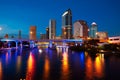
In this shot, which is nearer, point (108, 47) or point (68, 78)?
point (68, 78)

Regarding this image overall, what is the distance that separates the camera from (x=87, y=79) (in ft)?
73.7

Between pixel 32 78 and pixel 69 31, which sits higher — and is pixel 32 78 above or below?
below

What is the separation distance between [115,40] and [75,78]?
7936 centimetres

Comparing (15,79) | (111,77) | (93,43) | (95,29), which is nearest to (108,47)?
(93,43)

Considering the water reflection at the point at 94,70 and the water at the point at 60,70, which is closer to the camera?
the water at the point at 60,70

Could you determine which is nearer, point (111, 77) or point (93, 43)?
point (111, 77)

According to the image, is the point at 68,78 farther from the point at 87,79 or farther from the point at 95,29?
the point at 95,29

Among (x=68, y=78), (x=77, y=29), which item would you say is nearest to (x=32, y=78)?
(x=68, y=78)

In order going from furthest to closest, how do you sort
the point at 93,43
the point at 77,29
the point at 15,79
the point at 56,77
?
the point at 77,29, the point at 93,43, the point at 56,77, the point at 15,79

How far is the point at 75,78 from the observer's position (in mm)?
23062

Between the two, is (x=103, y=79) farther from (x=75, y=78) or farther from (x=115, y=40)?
(x=115, y=40)

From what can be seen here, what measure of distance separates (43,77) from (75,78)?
3300 millimetres

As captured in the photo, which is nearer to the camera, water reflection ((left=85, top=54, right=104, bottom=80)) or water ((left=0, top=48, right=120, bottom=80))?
water ((left=0, top=48, right=120, bottom=80))

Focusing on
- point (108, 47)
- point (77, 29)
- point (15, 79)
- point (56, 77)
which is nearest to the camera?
point (15, 79)
